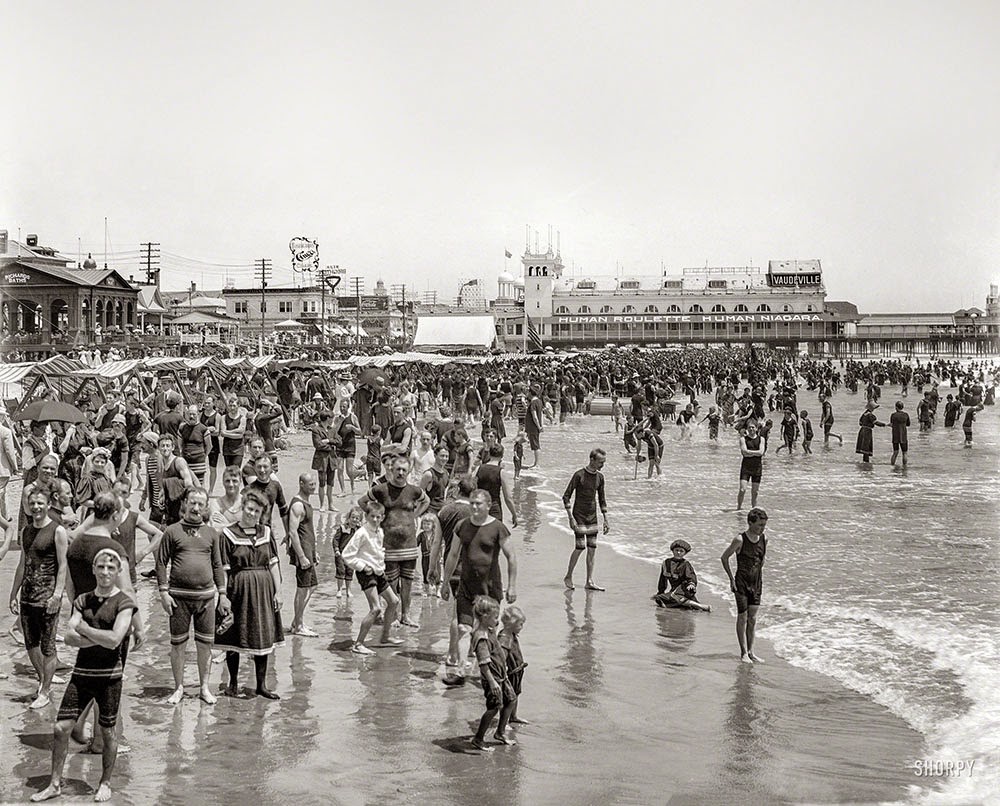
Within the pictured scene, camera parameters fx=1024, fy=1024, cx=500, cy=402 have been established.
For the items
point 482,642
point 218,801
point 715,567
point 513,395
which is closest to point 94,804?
point 218,801

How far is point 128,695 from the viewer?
6457 mm

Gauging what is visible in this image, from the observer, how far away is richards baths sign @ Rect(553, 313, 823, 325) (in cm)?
12344

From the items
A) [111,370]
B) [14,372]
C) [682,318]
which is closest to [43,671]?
[14,372]

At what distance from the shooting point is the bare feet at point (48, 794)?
4.84 m

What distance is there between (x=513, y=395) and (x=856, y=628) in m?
21.3

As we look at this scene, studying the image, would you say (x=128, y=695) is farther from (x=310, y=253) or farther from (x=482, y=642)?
(x=310, y=253)

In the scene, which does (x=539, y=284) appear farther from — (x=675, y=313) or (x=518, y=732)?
(x=518, y=732)

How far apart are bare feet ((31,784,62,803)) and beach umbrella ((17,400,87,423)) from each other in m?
9.38

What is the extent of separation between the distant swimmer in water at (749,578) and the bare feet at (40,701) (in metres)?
4.73

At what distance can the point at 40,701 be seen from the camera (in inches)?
242

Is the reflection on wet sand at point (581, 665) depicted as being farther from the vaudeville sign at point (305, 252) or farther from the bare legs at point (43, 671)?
the vaudeville sign at point (305, 252)

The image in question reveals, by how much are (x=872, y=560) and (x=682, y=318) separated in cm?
11414

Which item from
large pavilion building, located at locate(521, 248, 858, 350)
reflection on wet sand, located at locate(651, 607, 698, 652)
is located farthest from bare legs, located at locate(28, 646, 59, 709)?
large pavilion building, located at locate(521, 248, 858, 350)

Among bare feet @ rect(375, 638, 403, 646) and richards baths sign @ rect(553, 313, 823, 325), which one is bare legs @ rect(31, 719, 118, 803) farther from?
richards baths sign @ rect(553, 313, 823, 325)
